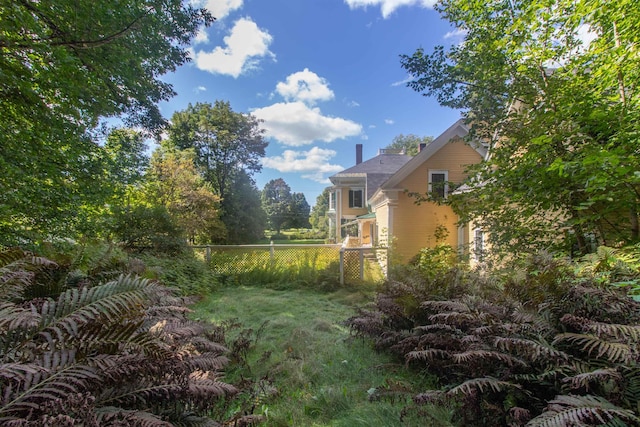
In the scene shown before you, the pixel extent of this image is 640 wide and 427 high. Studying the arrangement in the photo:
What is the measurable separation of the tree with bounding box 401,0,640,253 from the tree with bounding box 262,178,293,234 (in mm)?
37818

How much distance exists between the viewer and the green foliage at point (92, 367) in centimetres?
92

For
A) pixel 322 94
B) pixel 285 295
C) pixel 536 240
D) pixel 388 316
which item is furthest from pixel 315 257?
pixel 322 94

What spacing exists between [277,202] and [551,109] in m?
43.3

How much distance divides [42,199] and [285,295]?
470 cm

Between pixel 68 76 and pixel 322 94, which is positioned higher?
pixel 322 94

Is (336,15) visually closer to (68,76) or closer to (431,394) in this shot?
(68,76)

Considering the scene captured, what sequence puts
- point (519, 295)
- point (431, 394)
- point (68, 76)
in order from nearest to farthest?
1. point (431, 394)
2. point (519, 295)
3. point (68, 76)

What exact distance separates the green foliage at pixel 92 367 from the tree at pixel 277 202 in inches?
1569

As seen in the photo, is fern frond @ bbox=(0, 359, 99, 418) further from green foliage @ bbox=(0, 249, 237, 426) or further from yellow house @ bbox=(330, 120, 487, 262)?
yellow house @ bbox=(330, 120, 487, 262)

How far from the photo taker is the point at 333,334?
380 centimetres

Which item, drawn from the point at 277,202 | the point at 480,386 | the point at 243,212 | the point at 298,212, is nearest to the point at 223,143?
the point at 243,212

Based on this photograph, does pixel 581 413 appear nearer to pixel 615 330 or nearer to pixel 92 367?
pixel 615 330

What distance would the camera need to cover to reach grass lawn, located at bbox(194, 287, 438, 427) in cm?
196

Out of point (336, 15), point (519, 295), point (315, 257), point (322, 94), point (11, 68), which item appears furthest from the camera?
point (322, 94)
